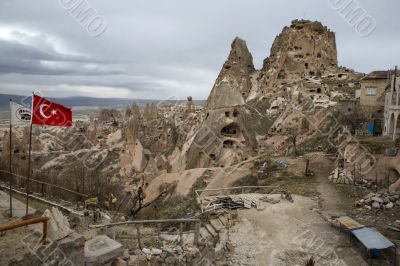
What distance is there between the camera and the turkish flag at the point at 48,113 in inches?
390

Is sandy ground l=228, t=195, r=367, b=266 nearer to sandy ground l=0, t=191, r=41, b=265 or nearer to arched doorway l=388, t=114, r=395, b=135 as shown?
sandy ground l=0, t=191, r=41, b=265

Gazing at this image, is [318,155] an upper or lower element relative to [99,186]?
upper

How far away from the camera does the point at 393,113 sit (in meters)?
29.5

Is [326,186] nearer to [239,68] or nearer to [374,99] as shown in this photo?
[374,99]

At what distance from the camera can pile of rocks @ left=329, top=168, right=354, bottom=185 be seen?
2081 cm

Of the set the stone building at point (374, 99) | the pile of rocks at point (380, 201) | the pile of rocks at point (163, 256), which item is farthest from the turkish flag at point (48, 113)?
the stone building at point (374, 99)

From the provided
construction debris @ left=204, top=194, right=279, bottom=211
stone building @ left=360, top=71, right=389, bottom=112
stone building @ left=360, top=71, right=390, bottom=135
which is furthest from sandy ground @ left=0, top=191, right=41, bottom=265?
stone building @ left=360, top=71, right=389, bottom=112

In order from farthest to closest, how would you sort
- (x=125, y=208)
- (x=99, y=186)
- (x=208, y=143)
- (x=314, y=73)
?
(x=314, y=73)
(x=208, y=143)
(x=125, y=208)
(x=99, y=186)

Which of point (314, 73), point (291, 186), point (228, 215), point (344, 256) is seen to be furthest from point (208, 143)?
point (314, 73)

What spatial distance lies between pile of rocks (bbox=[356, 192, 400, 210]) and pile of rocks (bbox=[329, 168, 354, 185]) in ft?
10.9

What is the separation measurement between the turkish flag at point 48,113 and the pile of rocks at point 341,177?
16685 millimetres

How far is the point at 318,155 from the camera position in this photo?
26.4 m

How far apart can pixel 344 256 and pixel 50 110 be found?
10.9 meters

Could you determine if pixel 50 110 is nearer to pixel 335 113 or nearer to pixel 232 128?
pixel 232 128
